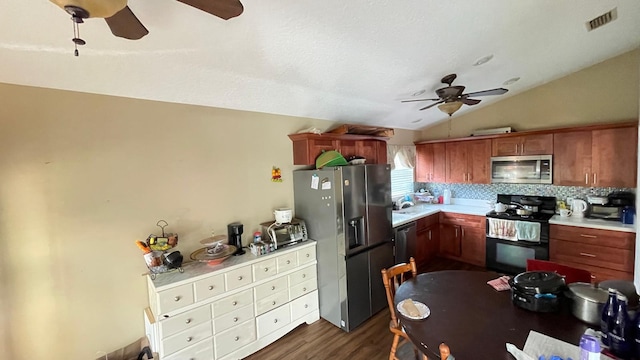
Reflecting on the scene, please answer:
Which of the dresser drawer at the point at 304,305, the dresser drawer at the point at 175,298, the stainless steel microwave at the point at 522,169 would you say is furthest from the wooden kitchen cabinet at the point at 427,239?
the dresser drawer at the point at 175,298

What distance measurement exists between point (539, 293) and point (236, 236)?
2418mm

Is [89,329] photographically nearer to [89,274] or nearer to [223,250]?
[89,274]

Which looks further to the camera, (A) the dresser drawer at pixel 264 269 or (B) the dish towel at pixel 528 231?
(B) the dish towel at pixel 528 231

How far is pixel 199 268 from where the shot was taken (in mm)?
2355

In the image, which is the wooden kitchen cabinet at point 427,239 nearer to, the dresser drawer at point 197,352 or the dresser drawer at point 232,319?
the dresser drawer at point 232,319

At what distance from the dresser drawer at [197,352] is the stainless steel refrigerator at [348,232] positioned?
125cm

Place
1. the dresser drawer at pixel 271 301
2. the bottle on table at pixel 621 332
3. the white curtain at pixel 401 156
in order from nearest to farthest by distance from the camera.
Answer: the bottle on table at pixel 621 332 → the dresser drawer at pixel 271 301 → the white curtain at pixel 401 156

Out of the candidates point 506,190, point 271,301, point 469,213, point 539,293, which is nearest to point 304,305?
point 271,301

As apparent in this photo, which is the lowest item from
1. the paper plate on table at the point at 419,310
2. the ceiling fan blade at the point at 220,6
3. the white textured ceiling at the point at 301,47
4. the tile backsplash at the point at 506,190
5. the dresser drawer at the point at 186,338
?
the dresser drawer at the point at 186,338

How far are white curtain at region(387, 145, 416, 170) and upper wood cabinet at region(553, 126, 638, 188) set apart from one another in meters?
2.00

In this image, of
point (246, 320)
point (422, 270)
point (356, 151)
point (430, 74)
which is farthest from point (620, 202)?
point (246, 320)

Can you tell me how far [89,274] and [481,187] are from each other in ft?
17.2

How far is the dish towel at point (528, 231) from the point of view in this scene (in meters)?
3.55

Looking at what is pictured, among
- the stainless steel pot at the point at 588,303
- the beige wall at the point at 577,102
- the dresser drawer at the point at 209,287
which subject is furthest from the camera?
the beige wall at the point at 577,102
